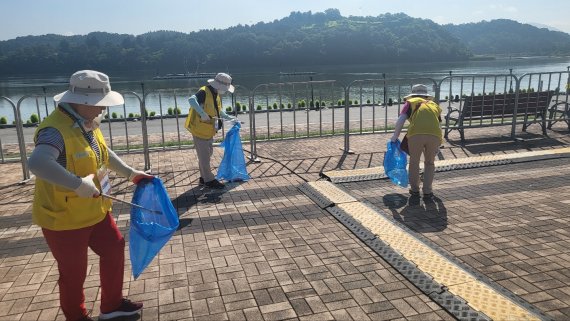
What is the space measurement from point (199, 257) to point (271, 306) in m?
1.16

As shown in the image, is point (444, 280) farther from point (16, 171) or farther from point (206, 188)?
point (16, 171)

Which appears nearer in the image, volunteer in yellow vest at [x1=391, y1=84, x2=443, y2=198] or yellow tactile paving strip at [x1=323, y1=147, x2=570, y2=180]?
volunteer in yellow vest at [x1=391, y1=84, x2=443, y2=198]

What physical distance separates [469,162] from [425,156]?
2130 millimetres

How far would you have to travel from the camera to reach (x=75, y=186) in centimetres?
261

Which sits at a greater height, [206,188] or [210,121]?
[210,121]

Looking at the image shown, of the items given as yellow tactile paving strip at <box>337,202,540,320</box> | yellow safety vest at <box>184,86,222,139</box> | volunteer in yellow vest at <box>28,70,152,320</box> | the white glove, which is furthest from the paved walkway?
the white glove

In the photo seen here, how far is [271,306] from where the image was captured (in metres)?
3.32

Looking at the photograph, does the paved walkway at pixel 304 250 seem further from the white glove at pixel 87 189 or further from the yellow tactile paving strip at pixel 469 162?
the white glove at pixel 87 189

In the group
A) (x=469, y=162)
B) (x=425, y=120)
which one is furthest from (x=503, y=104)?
(x=425, y=120)

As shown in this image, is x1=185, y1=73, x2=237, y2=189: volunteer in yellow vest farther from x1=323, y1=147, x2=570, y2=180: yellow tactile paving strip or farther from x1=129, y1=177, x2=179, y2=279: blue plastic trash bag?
x1=129, y1=177, x2=179, y2=279: blue plastic trash bag

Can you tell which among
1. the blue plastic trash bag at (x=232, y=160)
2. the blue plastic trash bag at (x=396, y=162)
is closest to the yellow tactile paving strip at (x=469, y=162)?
the blue plastic trash bag at (x=396, y=162)

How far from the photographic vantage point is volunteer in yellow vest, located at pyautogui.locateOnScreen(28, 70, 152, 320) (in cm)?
264

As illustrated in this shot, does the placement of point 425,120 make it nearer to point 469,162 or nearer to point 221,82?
point 469,162

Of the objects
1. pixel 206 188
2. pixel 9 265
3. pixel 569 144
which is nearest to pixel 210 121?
pixel 206 188
